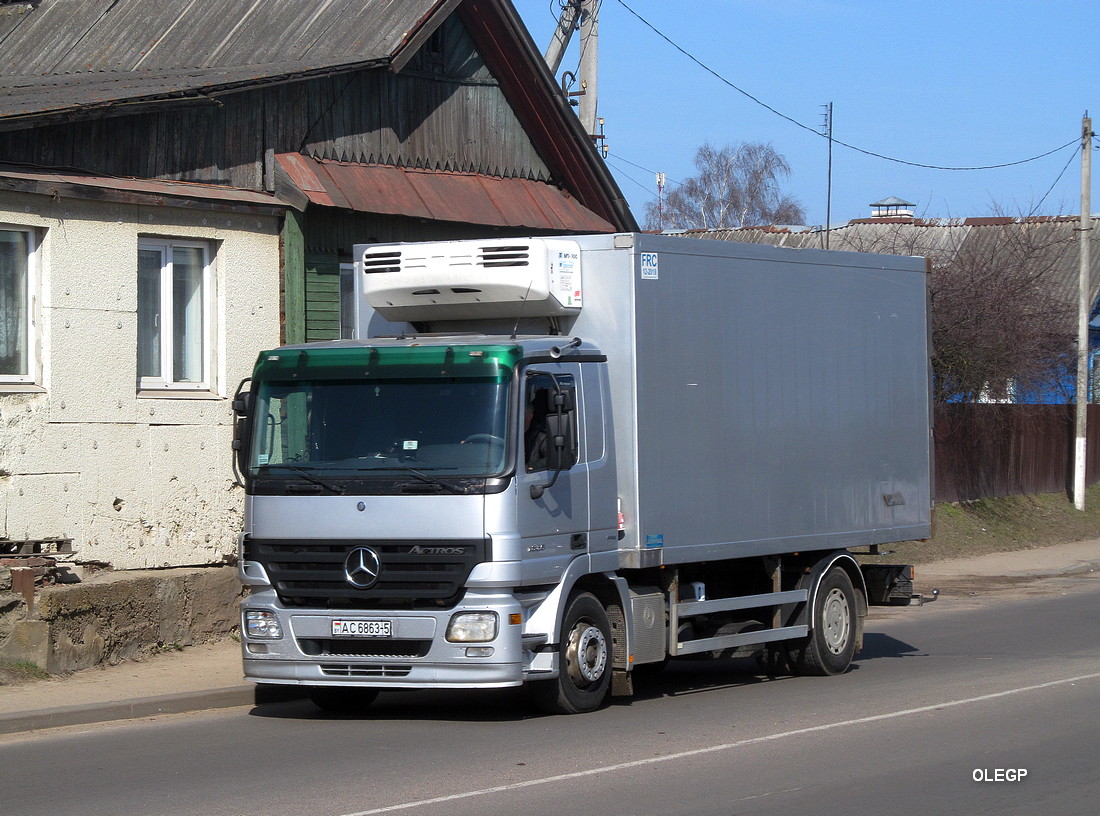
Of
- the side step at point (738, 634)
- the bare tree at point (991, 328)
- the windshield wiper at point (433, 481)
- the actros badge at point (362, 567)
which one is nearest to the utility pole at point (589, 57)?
the bare tree at point (991, 328)

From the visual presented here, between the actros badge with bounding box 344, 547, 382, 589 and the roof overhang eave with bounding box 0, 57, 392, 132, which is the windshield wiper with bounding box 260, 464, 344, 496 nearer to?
the actros badge with bounding box 344, 547, 382, 589

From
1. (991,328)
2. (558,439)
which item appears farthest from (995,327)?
(558,439)

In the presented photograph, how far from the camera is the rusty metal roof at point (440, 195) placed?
47.8 feet

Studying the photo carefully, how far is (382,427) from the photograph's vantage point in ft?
30.7

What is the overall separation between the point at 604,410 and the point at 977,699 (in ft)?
11.4

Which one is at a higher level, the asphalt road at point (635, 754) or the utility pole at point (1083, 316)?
the utility pole at point (1083, 316)

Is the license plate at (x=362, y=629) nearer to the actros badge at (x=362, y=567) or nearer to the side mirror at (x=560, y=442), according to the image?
the actros badge at (x=362, y=567)

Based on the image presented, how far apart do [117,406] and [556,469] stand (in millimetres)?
5212

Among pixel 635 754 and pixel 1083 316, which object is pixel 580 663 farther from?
pixel 1083 316

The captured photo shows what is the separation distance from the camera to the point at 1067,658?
508 inches

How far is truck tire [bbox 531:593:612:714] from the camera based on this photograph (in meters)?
9.55

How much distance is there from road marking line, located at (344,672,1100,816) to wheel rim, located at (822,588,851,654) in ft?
5.67

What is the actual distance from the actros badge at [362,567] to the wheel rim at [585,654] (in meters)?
1.40

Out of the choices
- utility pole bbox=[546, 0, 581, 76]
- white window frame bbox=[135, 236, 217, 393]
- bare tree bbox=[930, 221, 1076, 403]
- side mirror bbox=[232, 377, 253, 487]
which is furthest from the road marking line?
bare tree bbox=[930, 221, 1076, 403]
